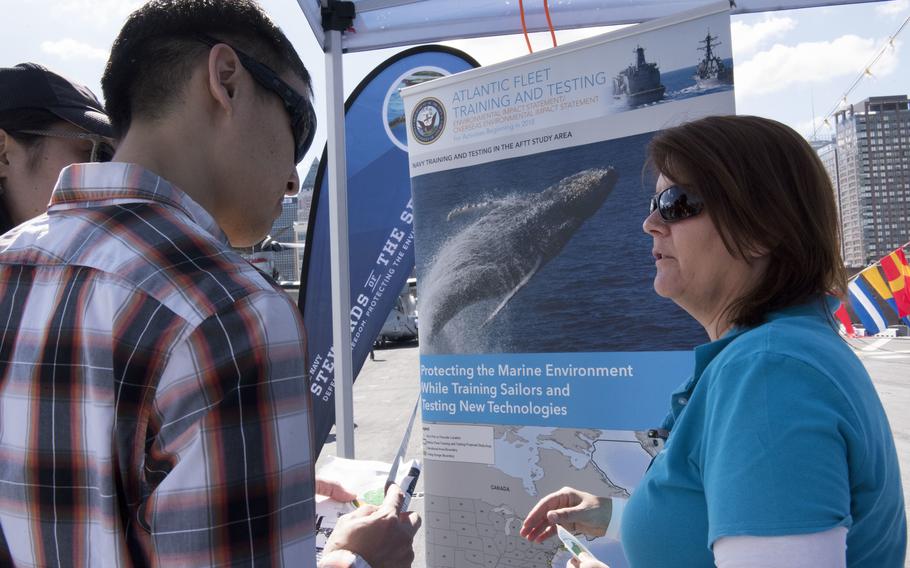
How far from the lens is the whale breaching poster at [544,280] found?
209 centimetres

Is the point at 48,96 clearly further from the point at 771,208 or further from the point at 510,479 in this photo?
the point at 510,479

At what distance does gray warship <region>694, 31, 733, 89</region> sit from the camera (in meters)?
1.96

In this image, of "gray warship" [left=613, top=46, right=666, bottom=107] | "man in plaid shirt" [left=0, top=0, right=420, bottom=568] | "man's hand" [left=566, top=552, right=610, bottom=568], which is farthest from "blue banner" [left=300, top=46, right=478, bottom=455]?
"man in plaid shirt" [left=0, top=0, right=420, bottom=568]

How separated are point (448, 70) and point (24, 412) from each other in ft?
8.81

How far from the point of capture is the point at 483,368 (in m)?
2.40

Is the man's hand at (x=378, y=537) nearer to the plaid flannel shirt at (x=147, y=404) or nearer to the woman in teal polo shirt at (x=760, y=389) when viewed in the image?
the plaid flannel shirt at (x=147, y=404)

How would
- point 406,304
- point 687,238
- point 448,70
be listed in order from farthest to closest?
point 406,304
point 448,70
point 687,238

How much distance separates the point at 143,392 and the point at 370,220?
2.54 meters

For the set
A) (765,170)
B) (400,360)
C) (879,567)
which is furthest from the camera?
(400,360)

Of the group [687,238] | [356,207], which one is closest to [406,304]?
[356,207]

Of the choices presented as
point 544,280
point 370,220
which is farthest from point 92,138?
point 370,220

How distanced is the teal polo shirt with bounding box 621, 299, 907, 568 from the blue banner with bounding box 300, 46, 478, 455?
2.22 m

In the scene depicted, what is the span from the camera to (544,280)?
228 cm

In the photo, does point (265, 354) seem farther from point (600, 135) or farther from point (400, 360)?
point (400, 360)
